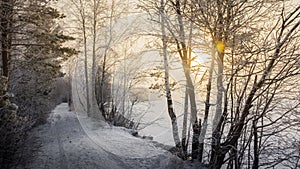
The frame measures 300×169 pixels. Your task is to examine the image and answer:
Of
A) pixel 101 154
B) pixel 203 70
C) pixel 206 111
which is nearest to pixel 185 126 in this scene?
pixel 206 111

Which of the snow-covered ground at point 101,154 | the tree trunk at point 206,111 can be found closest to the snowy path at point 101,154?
the snow-covered ground at point 101,154

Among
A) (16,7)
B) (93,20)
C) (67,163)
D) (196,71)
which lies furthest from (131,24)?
(93,20)

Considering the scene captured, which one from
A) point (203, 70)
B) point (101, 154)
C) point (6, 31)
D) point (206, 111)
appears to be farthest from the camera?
point (6, 31)

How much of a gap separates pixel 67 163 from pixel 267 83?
4.52 metres

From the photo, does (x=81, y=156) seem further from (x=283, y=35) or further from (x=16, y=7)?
(x=283, y=35)

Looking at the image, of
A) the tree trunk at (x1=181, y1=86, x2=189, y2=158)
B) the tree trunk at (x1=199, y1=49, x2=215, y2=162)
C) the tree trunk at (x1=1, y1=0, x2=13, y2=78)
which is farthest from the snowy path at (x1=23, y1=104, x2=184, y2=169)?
the tree trunk at (x1=1, y1=0, x2=13, y2=78)

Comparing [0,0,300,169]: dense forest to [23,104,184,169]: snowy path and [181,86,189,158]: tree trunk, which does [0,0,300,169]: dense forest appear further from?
[23,104,184,169]: snowy path

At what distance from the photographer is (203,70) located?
657 centimetres

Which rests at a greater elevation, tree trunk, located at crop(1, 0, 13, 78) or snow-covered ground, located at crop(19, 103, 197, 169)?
tree trunk, located at crop(1, 0, 13, 78)

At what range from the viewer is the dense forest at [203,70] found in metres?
5.14

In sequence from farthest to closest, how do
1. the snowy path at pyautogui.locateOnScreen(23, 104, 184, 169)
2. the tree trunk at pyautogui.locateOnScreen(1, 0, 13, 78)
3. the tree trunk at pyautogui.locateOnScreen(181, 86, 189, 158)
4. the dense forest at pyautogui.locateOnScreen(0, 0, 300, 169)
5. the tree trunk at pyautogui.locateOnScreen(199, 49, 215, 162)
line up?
the tree trunk at pyautogui.locateOnScreen(1, 0, 13, 78) < the tree trunk at pyautogui.locateOnScreen(181, 86, 189, 158) < the snowy path at pyautogui.locateOnScreen(23, 104, 184, 169) < the tree trunk at pyautogui.locateOnScreen(199, 49, 215, 162) < the dense forest at pyautogui.locateOnScreen(0, 0, 300, 169)

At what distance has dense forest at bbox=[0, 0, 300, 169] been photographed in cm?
514

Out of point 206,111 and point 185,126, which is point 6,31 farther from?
point 206,111

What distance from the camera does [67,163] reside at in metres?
6.39
